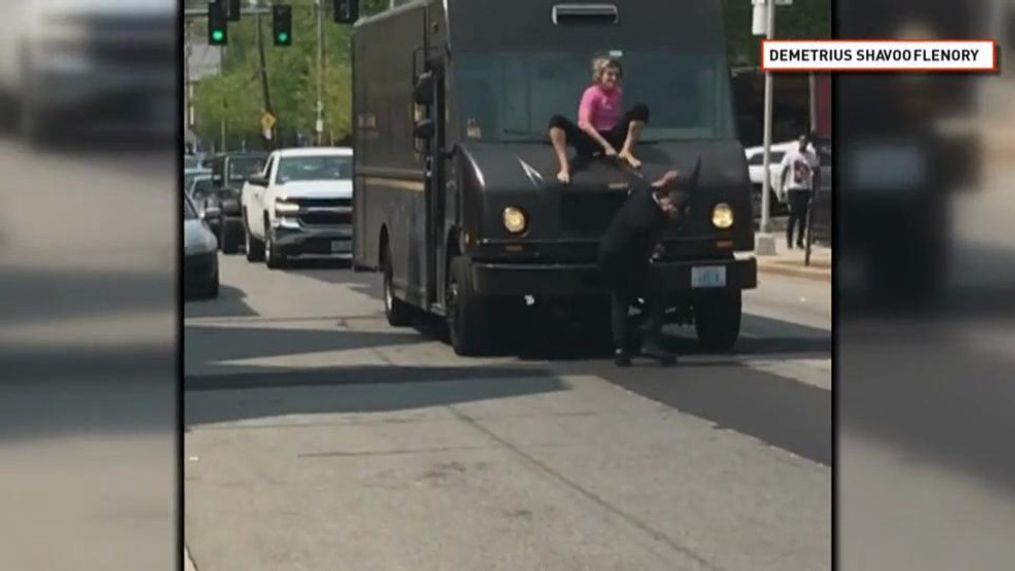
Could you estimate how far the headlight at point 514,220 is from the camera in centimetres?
321

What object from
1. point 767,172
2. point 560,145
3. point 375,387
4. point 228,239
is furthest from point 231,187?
point 767,172

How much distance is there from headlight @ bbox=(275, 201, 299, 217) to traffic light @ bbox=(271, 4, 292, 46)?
290 mm

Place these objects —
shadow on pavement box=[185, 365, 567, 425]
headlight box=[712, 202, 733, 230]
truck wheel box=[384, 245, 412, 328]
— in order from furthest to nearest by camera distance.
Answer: truck wheel box=[384, 245, 412, 328] < shadow on pavement box=[185, 365, 567, 425] < headlight box=[712, 202, 733, 230]

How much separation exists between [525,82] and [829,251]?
61 centimetres

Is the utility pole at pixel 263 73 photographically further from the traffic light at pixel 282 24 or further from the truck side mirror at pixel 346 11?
the truck side mirror at pixel 346 11

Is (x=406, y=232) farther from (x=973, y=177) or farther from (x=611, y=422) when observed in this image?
(x=973, y=177)

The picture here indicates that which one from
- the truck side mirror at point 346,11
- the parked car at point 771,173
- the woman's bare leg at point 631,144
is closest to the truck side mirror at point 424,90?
the truck side mirror at point 346,11

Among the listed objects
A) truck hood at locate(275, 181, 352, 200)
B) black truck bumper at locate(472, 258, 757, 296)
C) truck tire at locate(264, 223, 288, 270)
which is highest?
truck hood at locate(275, 181, 352, 200)

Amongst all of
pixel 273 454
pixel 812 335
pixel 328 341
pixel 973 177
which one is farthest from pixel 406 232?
pixel 973 177

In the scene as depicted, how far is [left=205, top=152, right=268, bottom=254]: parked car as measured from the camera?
3295 mm

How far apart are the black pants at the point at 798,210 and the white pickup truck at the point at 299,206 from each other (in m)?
0.81

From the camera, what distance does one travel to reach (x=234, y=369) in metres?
3.32

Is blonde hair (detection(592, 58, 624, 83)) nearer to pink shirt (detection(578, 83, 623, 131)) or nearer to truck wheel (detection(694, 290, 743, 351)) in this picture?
pink shirt (detection(578, 83, 623, 131))
